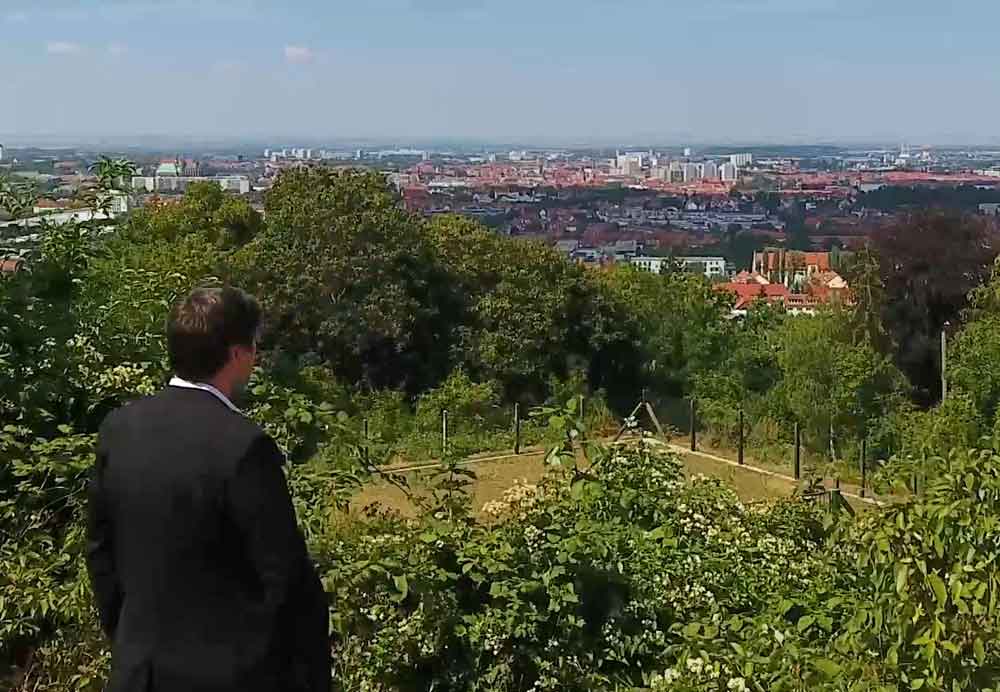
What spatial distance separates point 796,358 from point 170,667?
18.9 metres

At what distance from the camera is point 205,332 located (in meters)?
2.01

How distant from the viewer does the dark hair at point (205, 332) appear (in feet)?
6.60

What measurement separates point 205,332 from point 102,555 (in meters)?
0.46

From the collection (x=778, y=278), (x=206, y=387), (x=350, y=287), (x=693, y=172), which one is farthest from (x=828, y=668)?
(x=693, y=172)

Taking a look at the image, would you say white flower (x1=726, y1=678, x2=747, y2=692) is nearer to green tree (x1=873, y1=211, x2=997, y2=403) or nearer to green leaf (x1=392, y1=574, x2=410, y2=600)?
green leaf (x1=392, y1=574, x2=410, y2=600)

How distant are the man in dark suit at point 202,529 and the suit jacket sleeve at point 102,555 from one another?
1.4 inches

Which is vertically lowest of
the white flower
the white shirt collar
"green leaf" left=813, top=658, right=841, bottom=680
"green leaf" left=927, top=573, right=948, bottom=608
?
the white flower

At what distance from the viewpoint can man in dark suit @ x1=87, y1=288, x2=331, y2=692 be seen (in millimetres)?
1917

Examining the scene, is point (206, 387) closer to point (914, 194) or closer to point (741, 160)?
point (914, 194)

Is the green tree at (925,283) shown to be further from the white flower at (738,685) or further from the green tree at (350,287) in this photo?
the white flower at (738,685)

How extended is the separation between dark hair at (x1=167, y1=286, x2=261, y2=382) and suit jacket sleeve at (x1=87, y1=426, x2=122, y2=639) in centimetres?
20

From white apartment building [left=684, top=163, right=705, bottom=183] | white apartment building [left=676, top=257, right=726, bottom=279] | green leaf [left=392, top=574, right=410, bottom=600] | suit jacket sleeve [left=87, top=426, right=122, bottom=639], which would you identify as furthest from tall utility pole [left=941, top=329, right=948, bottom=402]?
white apartment building [left=684, top=163, right=705, bottom=183]

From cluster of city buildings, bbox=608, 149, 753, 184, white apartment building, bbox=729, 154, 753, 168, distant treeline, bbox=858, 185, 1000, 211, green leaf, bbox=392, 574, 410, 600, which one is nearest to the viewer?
green leaf, bbox=392, 574, 410, 600

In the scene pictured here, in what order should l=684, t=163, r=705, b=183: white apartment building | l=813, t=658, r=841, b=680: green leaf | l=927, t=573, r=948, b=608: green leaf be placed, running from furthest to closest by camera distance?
1. l=684, t=163, r=705, b=183: white apartment building
2. l=813, t=658, r=841, b=680: green leaf
3. l=927, t=573, r=948, b=608: green leaf
